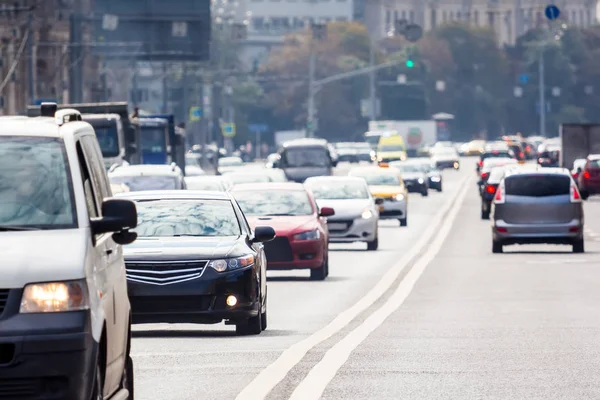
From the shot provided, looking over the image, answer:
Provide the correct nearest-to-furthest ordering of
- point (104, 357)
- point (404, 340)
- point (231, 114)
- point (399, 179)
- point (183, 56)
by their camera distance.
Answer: point (104, 357), point (404, 340), point (399, 179), point (183, 56), point (231, 114)

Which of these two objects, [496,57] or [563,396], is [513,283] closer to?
[563,396]

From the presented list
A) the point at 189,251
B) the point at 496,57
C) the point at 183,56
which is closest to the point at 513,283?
the point at 189,251

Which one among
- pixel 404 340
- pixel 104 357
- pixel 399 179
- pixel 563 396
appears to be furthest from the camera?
pixel 399 179

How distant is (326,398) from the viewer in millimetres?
11711

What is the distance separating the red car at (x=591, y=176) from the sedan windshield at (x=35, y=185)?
5834 cm

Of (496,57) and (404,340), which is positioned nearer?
(404,340)

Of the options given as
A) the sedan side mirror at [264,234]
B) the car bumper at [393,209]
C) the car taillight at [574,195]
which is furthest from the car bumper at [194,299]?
the car bumper at [393,209]

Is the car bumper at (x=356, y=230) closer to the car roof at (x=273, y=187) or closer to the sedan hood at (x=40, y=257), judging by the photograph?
the car roof at (x=273, y=187)

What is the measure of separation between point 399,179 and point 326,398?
3880 centimetres

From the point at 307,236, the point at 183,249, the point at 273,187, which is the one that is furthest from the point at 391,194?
the point at 183,249

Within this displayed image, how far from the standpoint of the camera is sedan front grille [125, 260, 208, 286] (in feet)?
55.5

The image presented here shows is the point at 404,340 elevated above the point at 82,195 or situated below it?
below

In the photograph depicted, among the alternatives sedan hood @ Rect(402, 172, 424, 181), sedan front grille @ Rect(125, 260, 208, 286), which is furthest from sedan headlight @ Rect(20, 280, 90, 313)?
sedan hood @ Rect(402, 172, 424, 181)

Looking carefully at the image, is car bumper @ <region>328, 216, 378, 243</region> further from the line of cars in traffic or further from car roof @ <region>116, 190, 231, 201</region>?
car roof @ <region>116, 190, 231, 201</region>
